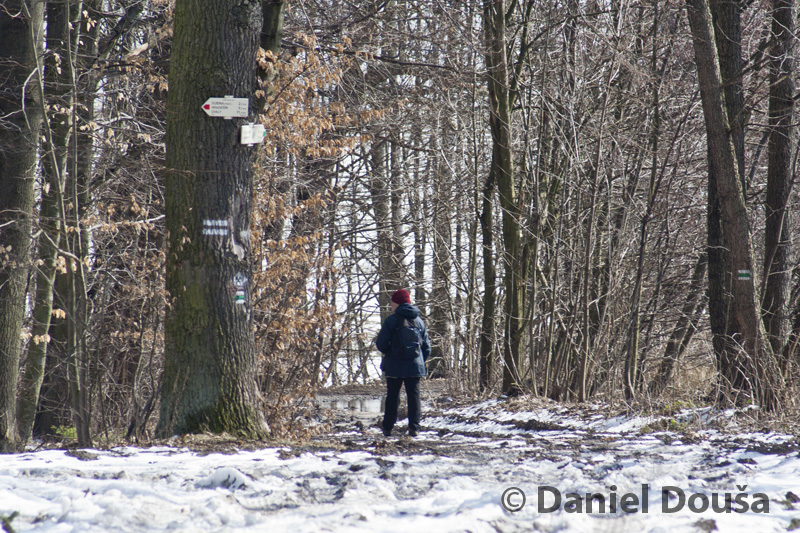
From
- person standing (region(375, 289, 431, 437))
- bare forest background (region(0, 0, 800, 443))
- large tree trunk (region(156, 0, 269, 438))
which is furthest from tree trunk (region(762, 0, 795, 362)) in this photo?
large tree trunk (region(156, 0, 269, 438))

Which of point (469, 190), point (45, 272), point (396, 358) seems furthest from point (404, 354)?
point (469, 190)

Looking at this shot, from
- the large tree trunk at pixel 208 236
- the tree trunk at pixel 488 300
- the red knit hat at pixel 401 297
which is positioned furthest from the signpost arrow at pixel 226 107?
the tree trunk at pixel 488 300

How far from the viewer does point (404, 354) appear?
8188 millimetres

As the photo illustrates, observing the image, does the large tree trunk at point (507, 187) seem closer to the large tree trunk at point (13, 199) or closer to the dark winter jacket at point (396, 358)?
the dark winter jacket at point (396, 358)

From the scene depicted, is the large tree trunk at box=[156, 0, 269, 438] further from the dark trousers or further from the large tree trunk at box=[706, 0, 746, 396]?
the large tree trunk at box=[706, 0, 746, 396]

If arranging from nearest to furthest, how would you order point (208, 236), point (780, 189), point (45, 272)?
point (208, 236) < point (780, 189) < point (45, 272)

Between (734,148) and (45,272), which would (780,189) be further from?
(45,272)

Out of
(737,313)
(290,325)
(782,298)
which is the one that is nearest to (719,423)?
(737,313)

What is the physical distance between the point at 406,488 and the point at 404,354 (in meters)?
4.03

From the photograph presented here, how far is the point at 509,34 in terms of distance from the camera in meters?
11.8

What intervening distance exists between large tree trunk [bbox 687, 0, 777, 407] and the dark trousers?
3.44m

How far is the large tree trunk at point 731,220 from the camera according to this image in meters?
8.57

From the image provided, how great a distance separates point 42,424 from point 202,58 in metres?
7.76

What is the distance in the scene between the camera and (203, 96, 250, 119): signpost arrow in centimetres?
607
